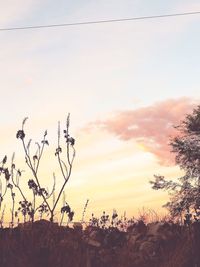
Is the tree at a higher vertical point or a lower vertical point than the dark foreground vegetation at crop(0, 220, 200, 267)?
higher

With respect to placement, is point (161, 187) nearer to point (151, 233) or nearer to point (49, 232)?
point (151, 233)

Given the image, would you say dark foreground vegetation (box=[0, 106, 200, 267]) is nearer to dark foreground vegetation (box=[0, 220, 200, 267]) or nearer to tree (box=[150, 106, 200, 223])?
dark foreground vegetation (box=[0, 220, 200, 267])

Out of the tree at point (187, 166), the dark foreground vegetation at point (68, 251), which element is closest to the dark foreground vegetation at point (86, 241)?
the dark foreground vegetation at point (68, 251)

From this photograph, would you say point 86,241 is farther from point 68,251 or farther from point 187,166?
point 187,166

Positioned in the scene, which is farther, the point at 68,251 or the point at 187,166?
the point at 187,166

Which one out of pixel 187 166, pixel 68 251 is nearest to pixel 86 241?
pixel 68 251

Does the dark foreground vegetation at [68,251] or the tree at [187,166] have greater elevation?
the tree at [187,166]

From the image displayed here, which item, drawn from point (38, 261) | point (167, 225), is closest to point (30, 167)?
point (167, 225)

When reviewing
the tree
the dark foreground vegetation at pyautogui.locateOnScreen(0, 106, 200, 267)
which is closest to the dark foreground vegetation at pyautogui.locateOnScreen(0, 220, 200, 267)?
the dark foreground vegetation at pyautogui.locateOnScreen(0, 106, 200, 267)

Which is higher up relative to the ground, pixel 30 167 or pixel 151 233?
pixel 30 167

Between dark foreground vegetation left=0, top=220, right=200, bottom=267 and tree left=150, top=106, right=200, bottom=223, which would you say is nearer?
dark foreground vegetation left=0, top=220, right=200, bottom=267

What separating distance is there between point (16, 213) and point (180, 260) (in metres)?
5.00

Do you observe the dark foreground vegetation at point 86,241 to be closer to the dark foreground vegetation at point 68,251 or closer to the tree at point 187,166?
the dark foreground vegetation at point 68,251

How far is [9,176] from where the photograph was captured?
10.0 meters
